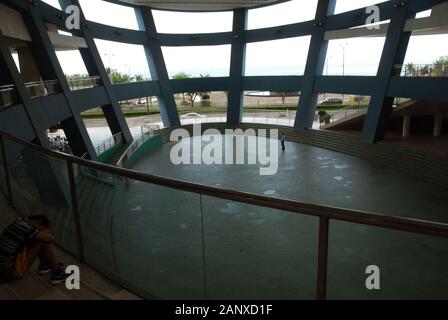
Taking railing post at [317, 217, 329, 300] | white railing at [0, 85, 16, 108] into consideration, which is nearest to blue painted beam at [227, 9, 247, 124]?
white railing at [0, 85, 16, 108]

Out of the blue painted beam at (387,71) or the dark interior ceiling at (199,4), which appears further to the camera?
the dark interior ceiling at (199,4)

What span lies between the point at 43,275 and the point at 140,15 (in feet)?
83.1

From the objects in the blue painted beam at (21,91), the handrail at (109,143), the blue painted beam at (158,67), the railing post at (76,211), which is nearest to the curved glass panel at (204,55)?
the blue painted beam at (158,67)

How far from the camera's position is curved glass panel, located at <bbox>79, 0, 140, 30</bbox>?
21.3 m

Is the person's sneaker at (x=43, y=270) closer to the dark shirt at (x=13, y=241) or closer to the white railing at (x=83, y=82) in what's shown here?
the dark shirt at (x=13, y=241)

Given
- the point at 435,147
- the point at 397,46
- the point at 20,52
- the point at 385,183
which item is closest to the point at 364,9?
the point at 397,46

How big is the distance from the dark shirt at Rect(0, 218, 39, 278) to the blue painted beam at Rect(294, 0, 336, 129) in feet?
73.6

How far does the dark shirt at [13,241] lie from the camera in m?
3.19

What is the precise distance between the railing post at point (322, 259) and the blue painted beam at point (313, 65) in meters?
22.6

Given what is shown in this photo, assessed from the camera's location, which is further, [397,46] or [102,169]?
[397,46]

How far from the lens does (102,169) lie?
3361 millimetres

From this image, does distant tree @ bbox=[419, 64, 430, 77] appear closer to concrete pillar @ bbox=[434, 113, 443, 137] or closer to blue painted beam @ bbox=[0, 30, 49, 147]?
concrete pillar @ bbox=[434, 113, 443, 137]
